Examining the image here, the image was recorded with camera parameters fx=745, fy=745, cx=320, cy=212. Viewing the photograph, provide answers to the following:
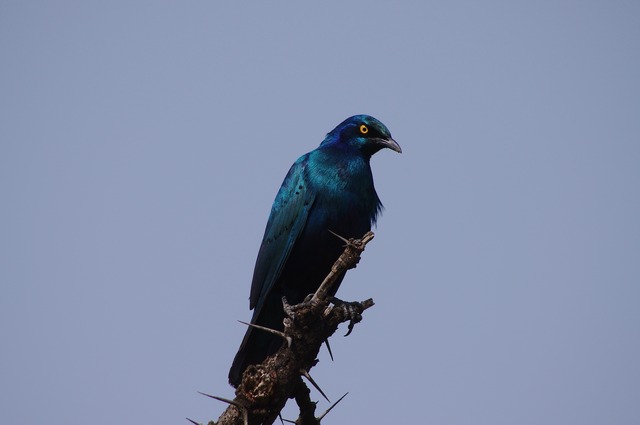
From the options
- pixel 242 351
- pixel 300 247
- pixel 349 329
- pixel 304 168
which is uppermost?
pixel 304 168

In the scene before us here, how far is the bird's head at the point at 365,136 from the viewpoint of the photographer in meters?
8.11

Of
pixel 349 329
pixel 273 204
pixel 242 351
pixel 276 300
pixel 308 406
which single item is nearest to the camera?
pixel 308 406

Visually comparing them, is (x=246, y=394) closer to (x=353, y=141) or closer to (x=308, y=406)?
(x=308, y=406)

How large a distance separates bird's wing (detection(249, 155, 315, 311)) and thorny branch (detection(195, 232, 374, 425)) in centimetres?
182

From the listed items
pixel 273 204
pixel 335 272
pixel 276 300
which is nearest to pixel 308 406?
pixel 335 272

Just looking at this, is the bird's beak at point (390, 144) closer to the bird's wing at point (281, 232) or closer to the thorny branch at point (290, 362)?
the bird's wing at point (281, 232)

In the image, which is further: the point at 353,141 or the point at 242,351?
the point at 353,141

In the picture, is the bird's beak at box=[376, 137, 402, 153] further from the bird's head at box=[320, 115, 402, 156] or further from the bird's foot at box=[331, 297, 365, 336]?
the bird's foot at box=[331, 297, 365, 336]

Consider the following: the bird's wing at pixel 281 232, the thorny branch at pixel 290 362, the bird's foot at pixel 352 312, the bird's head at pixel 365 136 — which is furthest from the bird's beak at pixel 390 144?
the thorny branch at pixel 290 362

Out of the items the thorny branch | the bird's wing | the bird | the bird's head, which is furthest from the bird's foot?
the bird's head

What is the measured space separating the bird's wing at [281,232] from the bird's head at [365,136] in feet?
2.00

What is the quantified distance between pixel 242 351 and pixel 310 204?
1586 millimetres

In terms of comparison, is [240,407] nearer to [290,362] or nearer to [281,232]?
[290,362]

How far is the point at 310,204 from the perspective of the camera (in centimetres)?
745
